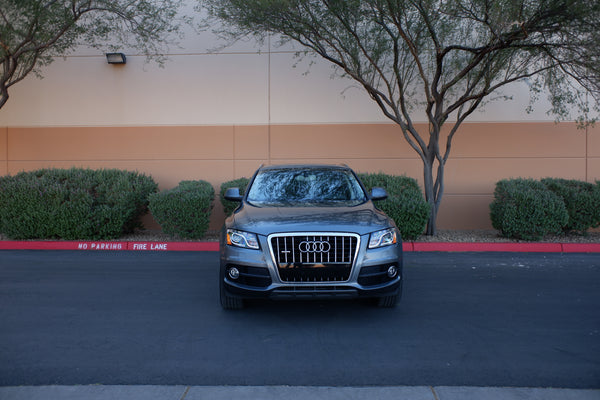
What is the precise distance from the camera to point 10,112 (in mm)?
13094

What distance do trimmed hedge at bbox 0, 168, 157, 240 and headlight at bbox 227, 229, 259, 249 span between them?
19.4ft

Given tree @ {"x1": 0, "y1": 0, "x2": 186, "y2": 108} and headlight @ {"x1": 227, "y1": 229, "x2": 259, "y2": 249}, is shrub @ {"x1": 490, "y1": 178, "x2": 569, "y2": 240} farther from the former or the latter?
tree @ {"x1": 0, "y1": 0, "x2": 186, "y2": 108}

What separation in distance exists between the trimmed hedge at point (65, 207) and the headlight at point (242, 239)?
19.4 feet

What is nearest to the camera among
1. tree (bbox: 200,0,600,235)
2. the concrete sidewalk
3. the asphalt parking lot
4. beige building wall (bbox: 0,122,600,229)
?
the concrete sidewalk

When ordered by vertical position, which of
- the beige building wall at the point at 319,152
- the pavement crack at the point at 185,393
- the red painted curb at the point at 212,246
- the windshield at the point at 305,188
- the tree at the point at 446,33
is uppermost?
the tree at the point at 446,33

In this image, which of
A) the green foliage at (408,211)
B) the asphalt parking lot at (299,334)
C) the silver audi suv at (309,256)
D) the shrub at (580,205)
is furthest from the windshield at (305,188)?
the shrub at (580,205)

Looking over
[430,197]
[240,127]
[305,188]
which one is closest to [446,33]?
[430,197]

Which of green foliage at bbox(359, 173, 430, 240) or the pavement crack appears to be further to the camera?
green foliage at bbox(359, 173, 430, 240)

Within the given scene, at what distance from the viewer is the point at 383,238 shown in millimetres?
5223

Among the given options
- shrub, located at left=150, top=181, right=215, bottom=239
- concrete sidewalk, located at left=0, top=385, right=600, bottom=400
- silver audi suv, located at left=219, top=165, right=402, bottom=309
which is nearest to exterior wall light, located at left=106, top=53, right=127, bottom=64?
shrub, located at left=150, top=181, right=215, bottom=239

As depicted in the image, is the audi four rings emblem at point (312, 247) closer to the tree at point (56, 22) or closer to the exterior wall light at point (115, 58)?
the tree at point (56, 22)

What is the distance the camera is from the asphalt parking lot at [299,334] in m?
3.96

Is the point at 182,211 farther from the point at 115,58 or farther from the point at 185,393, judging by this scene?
the point at 185,393

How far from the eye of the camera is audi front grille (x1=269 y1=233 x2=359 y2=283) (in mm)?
4953
